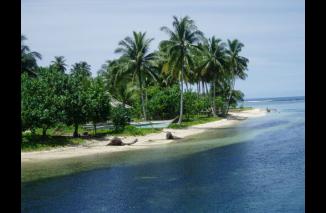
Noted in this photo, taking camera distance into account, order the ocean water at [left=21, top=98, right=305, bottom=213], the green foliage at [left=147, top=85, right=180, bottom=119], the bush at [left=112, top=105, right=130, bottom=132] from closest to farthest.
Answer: the ocean water at [left=21, top=98, right=305, bottom=213] → the bush at [left=112, top=105, right=130, bottom=132] → the green foliage at [left=147, top=85, right=180, bottom=119]

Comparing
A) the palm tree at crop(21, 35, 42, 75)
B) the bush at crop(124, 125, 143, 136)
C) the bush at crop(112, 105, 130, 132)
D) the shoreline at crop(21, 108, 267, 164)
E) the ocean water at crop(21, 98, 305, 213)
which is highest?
the palm tree at crop(21, 35, 42, 75)

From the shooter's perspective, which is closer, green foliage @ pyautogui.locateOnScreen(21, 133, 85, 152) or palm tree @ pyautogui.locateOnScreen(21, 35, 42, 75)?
green foliage @ pyautogui.locateOnScreen(21, 133, 85, 152)

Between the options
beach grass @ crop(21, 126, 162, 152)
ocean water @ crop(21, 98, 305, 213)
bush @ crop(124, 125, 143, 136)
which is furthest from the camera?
bush @ crop(124, 125, 143, 136)

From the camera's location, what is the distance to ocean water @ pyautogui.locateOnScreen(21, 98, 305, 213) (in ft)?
49.0

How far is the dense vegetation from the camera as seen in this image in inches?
1282

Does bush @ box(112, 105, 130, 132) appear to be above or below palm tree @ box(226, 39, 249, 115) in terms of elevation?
below

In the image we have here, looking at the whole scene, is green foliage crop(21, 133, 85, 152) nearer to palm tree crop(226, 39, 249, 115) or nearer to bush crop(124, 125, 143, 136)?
bush crop(124, 125, 143, 136)

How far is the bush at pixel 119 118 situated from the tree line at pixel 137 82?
0.35 m

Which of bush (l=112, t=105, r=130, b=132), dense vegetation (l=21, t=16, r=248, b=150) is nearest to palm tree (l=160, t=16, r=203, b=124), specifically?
dense vegetation (l=21, t=16, r=248, b=150)

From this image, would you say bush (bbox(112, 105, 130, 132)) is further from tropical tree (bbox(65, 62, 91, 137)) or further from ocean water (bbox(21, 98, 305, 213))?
ocean water (bbox(21, 98, 305, 213))

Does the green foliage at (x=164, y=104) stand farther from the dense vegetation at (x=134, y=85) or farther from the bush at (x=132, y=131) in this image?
the bush at (x=132, y=131)

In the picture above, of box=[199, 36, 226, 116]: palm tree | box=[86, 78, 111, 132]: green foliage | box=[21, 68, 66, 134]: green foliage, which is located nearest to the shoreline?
box=[86, 78, 111, 132]: green foliage

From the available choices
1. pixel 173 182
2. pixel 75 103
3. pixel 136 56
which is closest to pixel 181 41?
pixel 136 56
